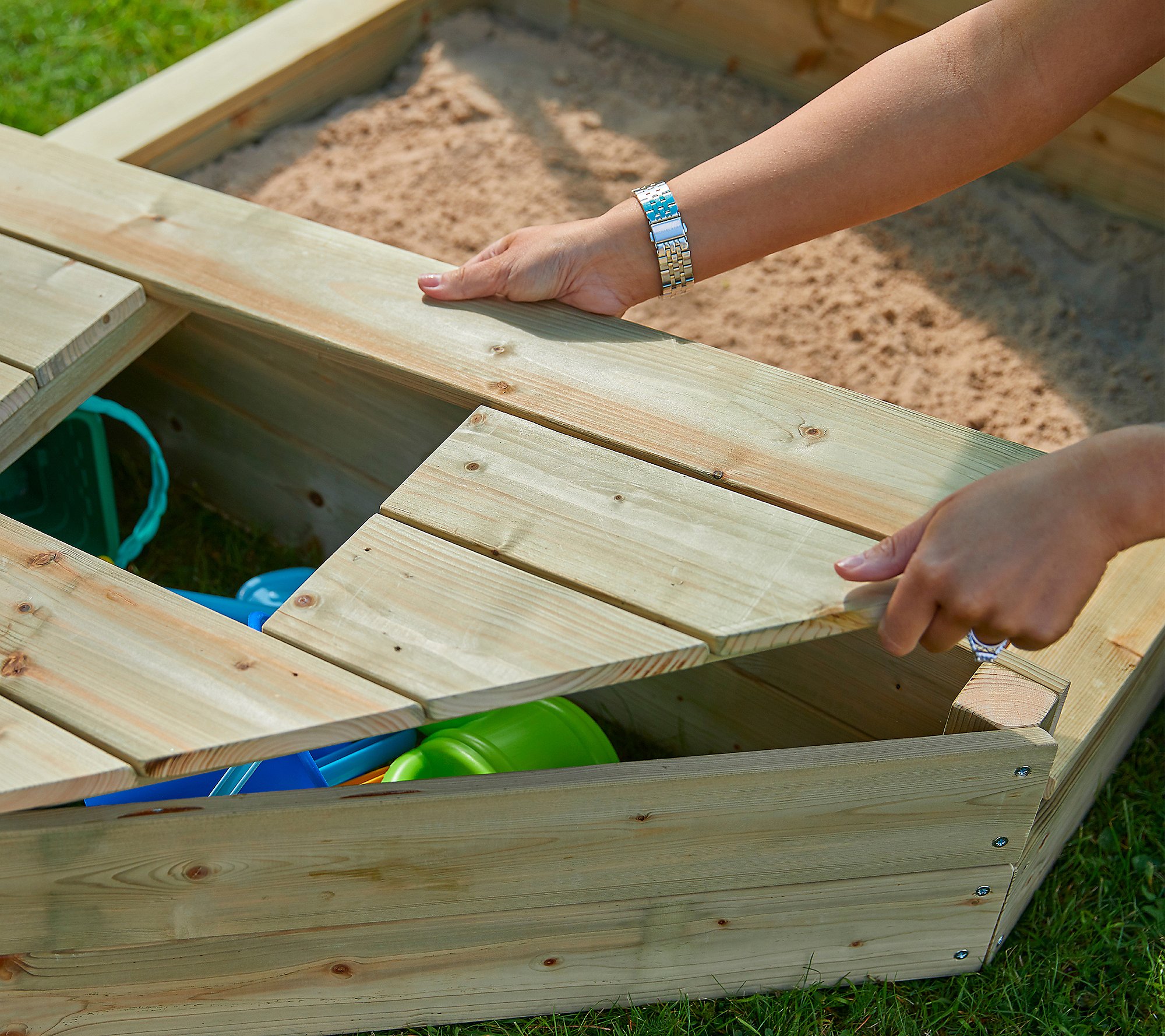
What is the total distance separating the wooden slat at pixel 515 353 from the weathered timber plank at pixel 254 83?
415 millimetres

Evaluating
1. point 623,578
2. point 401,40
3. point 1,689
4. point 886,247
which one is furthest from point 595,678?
point 401,40

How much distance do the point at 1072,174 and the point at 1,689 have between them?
94.9 inches

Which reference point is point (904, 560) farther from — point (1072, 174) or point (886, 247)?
point (1072, 174)

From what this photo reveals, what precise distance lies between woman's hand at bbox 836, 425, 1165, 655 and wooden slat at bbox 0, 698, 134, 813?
81 cm

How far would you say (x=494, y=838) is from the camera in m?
1.36

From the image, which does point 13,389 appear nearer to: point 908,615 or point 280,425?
point 280,425

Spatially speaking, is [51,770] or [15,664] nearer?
[51,770]

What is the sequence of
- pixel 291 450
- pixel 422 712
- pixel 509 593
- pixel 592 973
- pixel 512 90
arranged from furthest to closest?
pixel 512 90 < pixel 291 450 < pixel 592 973 < pixel 509 593 < pixel 422 712


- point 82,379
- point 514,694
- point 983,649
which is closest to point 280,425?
point 82,379

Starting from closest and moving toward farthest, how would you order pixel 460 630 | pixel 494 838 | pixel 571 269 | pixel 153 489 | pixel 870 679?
pixel 460 630
pixel 494 838
pixel 870 679
pixel 571 269
pixel 153 489

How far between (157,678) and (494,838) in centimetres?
42

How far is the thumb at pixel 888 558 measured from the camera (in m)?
1.24

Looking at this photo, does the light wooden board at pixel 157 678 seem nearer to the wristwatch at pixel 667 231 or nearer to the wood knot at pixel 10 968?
the wood knot at pixel 10 968

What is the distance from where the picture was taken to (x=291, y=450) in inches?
81.4
